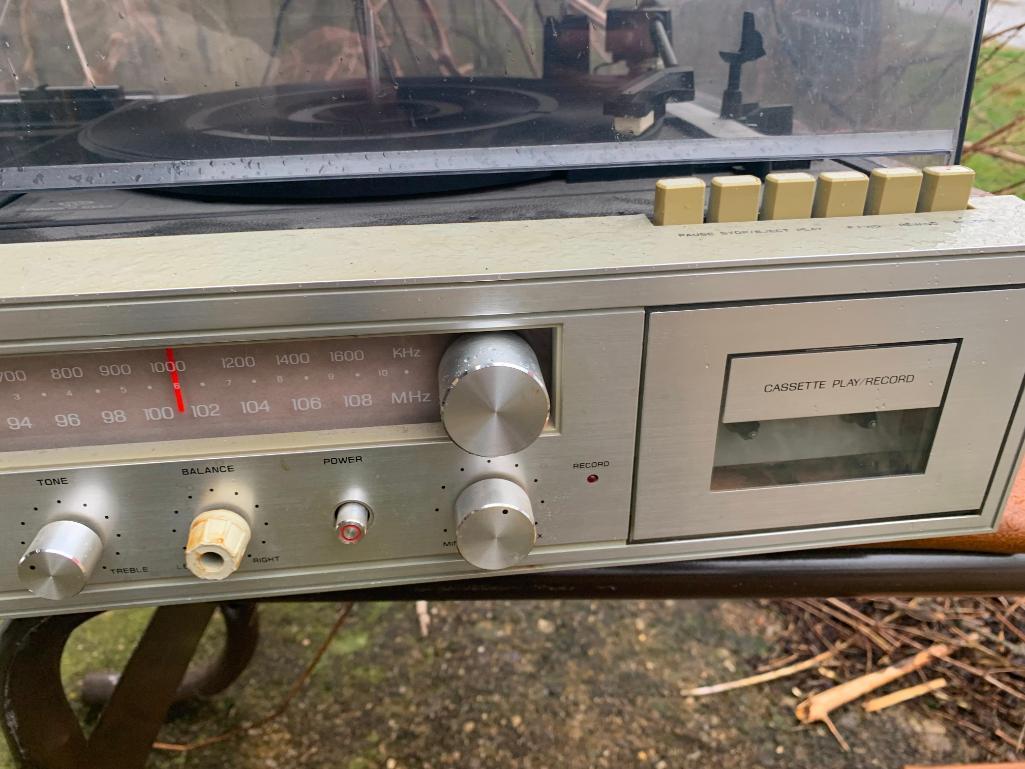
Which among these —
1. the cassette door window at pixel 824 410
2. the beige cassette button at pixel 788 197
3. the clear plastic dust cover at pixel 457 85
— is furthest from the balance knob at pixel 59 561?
the beige cassette button at pixel 788 197

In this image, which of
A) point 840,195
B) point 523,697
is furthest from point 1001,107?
point 523,697

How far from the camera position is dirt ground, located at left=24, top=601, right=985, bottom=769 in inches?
44.4

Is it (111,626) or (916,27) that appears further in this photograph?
(111,626)

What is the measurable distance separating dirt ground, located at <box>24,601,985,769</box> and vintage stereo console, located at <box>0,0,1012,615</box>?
67 centimetres

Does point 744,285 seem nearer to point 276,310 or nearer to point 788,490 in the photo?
point 788,490

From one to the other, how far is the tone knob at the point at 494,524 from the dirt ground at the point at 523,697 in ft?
2.42

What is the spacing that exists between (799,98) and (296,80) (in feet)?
1.36

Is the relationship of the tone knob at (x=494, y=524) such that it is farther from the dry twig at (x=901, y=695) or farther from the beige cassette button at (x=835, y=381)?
the dry twig at (x=901, y=695)

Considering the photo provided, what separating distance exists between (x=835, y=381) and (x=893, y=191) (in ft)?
0.47

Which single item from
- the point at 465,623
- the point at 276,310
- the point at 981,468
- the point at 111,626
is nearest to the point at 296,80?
the point at 276,310

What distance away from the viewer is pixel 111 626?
137 centimetres

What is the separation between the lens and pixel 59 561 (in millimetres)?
473

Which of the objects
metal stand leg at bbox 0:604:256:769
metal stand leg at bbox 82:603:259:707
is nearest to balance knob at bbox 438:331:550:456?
metal stand leg at bbox 0:604:256:769

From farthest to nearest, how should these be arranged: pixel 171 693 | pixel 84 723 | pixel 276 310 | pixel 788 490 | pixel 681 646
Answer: pixel 681 646 < pixel 84 723 < pixel 171 693 < pixel 788 490 < pixel 276 310
